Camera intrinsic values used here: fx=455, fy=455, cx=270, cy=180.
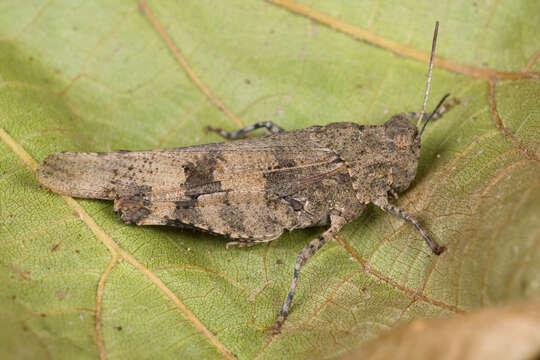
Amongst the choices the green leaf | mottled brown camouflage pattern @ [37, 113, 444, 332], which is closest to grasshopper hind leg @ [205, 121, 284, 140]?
the green leaf

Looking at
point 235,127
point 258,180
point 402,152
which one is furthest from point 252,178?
point 402,152

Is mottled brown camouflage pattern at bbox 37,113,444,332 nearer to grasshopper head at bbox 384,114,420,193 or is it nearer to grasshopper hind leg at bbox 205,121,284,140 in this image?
grasshopper head at bbox 384,114,420,193

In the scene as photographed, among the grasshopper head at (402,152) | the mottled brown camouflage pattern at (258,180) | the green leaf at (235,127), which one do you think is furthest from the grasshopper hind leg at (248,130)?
the grasshopper head at (402,152)

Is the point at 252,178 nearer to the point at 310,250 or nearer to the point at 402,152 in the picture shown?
the point at 310,250

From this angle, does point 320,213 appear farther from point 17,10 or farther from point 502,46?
point 17,10

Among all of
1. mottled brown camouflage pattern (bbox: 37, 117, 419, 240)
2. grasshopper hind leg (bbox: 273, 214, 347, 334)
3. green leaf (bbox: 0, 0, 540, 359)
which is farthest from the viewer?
mottled brown camouflage pattern (bbox: 37, 117, 419, 240)

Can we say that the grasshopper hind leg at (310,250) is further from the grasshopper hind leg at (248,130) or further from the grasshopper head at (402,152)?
the grasshopper hind leg at (248,130)
